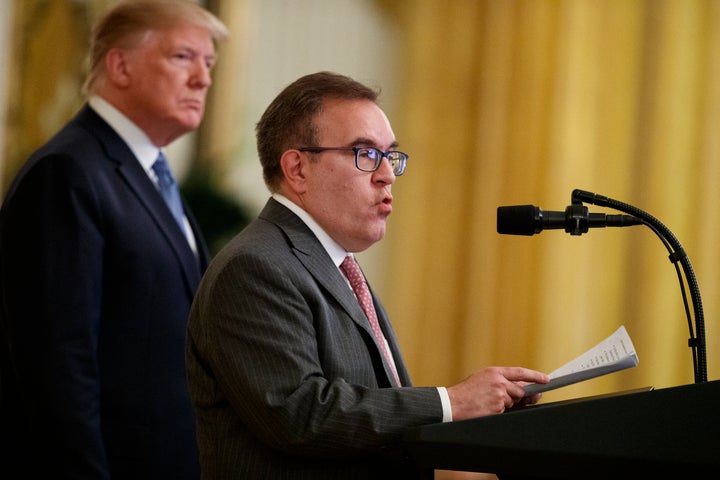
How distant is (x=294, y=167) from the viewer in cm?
208

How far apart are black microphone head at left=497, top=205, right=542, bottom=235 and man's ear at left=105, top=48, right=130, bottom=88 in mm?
1488

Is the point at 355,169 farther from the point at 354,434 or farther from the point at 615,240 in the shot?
the point at 615,240

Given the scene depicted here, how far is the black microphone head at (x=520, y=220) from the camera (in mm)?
1836

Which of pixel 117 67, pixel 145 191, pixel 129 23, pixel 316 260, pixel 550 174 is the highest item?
pixel 129 23

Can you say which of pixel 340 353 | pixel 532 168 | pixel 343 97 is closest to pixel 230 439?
pixel 340 353

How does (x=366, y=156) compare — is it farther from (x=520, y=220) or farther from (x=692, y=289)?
(x=692, y=289)

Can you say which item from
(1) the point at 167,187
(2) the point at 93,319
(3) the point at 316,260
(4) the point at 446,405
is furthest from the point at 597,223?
(1) the point at 167,187

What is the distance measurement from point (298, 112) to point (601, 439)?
3.42 feet

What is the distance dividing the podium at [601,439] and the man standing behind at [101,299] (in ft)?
4.22

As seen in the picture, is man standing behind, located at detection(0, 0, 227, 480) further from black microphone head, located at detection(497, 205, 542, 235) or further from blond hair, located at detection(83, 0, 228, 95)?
black microphone head, located at detection(497, 205, 542, 235)

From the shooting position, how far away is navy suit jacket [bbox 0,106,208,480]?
2.39m

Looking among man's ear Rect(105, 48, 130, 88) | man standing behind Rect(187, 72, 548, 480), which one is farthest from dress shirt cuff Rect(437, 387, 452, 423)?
man's ear Rect(105, 48, 130, 88)

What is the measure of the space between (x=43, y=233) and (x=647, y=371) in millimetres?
2790

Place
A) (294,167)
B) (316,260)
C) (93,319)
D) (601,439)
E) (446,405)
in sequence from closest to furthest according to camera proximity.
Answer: (601,439), (446,405), (316,260), (294,167), (93,319)
